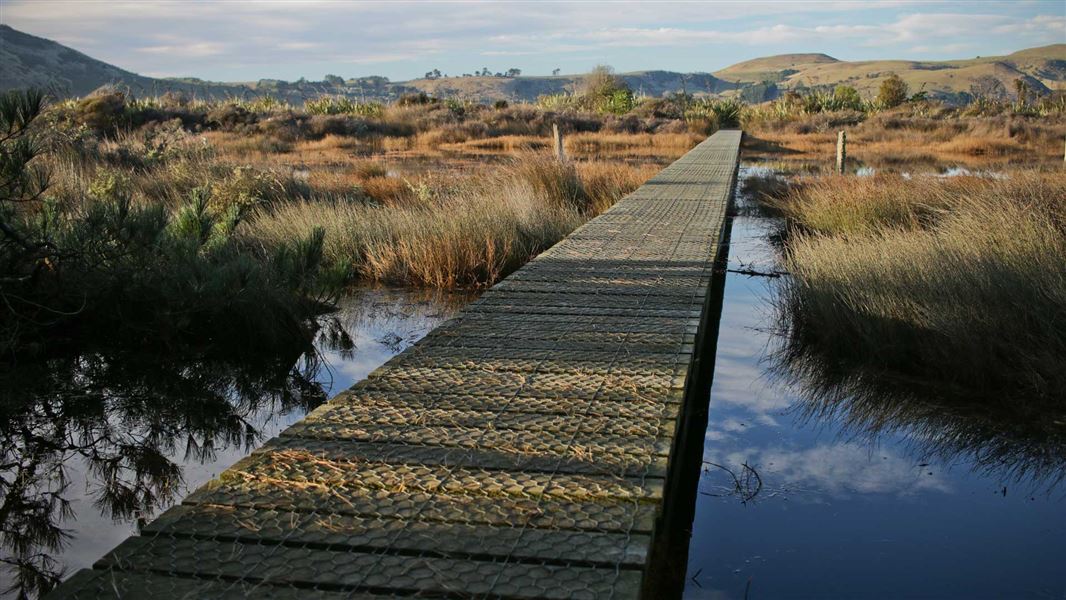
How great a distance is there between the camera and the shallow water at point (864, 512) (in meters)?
3.18

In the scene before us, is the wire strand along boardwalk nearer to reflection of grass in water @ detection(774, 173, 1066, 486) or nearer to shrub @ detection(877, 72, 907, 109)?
reflection of grass in water @ detection(774, 173, 1066, 486)

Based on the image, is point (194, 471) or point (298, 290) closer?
point (194, 471)

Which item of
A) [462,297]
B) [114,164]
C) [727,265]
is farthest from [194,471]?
[114,164]

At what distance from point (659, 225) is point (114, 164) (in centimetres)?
826

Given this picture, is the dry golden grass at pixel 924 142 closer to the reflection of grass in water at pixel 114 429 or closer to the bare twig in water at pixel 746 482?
the bare twig in water at pixel 746 482

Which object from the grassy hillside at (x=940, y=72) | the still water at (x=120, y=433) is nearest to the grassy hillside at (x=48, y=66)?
the still water at (x=120, y=433)

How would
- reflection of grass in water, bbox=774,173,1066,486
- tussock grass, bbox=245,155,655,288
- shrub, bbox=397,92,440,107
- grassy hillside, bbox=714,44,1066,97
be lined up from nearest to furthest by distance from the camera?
reflection of grass in water, bbox=774,173,1066,486 → tussock grass, bbox=245,155,655,288 → shrub, bbox=397,92,440,107 → grassy hillside, bbox=714,44,1066,97

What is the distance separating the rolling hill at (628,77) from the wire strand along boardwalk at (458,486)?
215ft

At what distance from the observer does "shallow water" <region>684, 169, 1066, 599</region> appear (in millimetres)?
3176

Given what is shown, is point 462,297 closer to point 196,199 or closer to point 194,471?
point 196,199

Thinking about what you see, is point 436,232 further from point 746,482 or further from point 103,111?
point 103,111

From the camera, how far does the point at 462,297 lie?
24.8 ft

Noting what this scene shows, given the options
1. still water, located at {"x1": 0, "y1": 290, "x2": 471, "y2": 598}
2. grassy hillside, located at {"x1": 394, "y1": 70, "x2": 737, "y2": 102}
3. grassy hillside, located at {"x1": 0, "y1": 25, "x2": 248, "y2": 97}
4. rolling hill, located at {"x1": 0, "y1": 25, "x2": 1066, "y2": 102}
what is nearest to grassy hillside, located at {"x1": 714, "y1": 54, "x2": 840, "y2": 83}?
rolling hill, located at {"x1": 0, "y1": 25, "x2": 1066, "y2": 102}

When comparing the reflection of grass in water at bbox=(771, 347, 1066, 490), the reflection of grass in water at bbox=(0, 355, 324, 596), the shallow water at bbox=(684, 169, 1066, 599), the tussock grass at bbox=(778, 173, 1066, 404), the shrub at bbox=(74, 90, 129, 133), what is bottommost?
the shallow water at bbox=(684, 169, 1066, 599)
